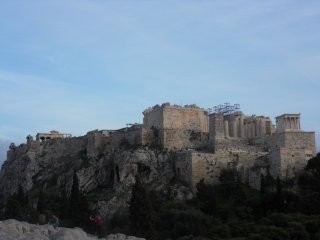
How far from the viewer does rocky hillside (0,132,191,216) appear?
244 ft

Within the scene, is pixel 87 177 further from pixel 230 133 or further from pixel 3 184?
pixel 3 184

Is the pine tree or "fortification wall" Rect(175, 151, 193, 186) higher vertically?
"fortification wall" Rect(175, 151, 193, 186)

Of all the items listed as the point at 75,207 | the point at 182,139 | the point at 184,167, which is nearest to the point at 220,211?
the point at 184,167

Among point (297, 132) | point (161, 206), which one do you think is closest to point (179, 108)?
point (297, 132)

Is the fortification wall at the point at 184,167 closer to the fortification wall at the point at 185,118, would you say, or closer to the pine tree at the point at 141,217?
the fortification wall at the point at 185,118

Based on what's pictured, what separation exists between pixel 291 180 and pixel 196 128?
57.4 ft

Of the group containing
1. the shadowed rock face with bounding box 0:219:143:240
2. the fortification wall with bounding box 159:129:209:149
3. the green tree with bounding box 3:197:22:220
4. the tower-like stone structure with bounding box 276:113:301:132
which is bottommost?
the shadowed rock face with bounding box 0:219:143:240

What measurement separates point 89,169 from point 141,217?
2670cm

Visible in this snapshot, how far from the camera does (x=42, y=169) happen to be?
304 ft

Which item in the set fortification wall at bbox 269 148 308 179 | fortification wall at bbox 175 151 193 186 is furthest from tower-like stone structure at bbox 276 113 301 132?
fortification wall at bbox 175 151 193 186

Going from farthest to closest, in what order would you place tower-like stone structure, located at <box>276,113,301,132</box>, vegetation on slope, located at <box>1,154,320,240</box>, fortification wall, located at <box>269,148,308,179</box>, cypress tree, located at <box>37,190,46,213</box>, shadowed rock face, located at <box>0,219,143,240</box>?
1. tower-like stone structure, located at <box>276,113,301,132</box>
2. fortification wall, located at <box>269,148,308,179</box>
3. cypress tree, located at <box>37,190,46,213</box>
4. vegetation on slope, located at <box>1,154,320,240</box>
5. shadowed rock face, located at <box>0,219,143,240</box>

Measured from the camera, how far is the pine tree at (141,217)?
54.9 meters

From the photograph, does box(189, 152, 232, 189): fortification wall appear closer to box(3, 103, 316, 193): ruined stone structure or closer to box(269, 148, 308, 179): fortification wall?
box(3, 103, 316, 193): ruined stone structure

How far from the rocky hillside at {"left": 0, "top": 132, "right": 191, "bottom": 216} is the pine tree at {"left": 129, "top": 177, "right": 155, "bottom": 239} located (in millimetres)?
14019
